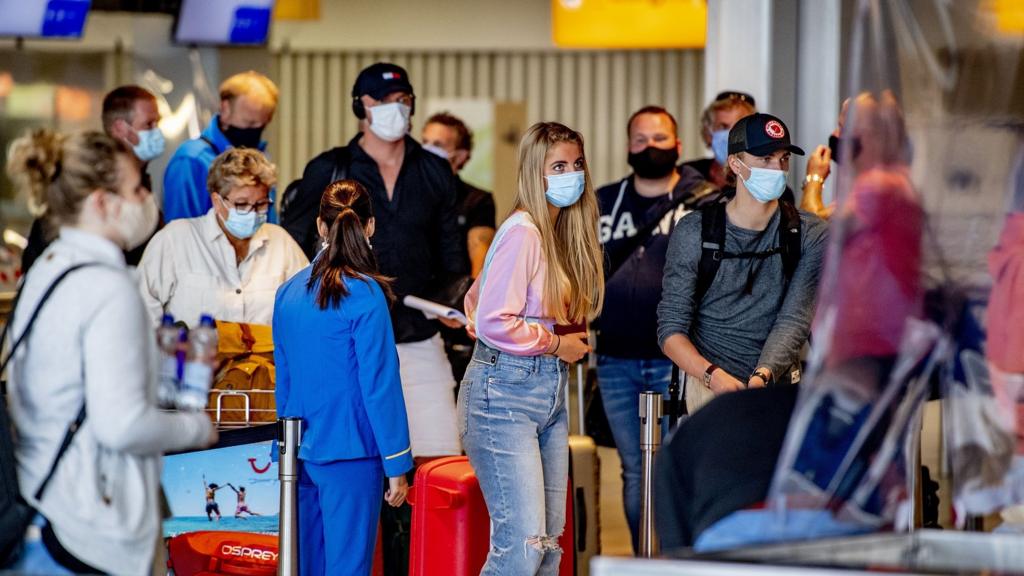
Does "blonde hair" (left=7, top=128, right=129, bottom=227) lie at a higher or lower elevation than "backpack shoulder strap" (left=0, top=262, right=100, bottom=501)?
higher

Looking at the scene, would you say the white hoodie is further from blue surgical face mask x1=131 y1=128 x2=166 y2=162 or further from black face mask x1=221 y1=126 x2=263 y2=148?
black face mask x1=221 y1=126 x2=263 y2=148

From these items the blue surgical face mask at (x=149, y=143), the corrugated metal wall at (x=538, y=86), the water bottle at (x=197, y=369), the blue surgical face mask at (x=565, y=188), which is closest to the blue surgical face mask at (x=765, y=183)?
the blue surgical face mask at (x=565, y=188)

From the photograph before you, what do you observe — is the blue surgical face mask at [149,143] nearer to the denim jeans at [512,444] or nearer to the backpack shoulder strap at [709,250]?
the denim jeans at [512,444]

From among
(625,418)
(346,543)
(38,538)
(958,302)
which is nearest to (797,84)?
(625,418)

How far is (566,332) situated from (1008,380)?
1602 mm

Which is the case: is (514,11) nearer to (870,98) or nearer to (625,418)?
(625,418)

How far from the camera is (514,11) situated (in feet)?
43.6

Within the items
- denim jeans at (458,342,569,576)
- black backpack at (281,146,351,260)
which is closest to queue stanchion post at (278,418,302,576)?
denim jeans at (458,342,569,576)

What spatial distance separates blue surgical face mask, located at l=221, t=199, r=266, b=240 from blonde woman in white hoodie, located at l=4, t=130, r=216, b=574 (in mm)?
1809

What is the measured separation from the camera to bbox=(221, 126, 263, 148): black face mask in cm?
568

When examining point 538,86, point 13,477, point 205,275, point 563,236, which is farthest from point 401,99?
point 538,86

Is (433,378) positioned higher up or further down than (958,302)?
further down

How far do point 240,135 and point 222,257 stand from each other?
1.07m

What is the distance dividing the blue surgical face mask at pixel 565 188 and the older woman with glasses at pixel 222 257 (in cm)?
103
